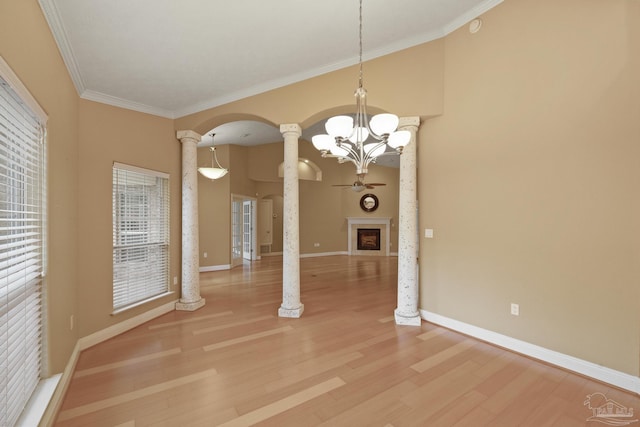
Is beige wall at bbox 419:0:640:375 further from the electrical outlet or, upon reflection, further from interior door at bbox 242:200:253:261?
interior door at bbox 242:200:253:261

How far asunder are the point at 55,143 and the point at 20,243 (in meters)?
1.08

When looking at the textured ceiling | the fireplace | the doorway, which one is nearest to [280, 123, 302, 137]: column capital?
the textured ceiling

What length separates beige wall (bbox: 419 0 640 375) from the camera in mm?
2301

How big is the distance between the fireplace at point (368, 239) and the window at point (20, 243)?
940 centimetres

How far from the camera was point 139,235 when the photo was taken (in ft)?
13.0

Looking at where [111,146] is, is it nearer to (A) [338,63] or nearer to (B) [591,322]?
(A) [338,63]

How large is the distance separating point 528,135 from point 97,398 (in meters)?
4.48

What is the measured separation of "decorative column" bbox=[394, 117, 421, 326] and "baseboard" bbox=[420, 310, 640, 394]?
1.16 ft

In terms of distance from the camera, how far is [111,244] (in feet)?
11.6

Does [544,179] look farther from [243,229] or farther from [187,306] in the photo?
[243,229]

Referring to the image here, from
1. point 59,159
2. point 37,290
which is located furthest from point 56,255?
point 59,159

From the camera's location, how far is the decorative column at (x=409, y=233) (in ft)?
11.8

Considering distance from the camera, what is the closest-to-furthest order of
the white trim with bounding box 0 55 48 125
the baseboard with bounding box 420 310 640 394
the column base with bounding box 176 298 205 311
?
Answer: 1. the white trim with bounding box 0 55 48 125
2. the baseboard with bounding box 420 310 640 394
3. the column base with bounding box 176 298 205 311

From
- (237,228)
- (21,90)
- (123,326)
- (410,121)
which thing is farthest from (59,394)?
(237,228)
